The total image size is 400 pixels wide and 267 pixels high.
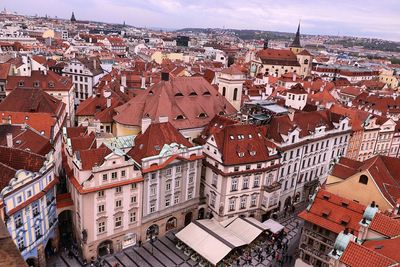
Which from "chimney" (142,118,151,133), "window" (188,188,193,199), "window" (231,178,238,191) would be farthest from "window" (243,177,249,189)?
"chimney" (142,118,151,133)

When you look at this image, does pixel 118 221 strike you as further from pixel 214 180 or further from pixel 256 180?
pixel 256 180

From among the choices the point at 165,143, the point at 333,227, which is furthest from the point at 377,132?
the point at 165,143

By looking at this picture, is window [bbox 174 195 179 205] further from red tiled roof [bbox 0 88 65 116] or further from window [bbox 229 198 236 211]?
red tiled roof [bbox 0 88 65 116]

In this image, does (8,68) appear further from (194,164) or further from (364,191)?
(364,191)

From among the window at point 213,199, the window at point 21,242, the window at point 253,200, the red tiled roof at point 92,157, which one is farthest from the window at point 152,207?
the window at point 21,242

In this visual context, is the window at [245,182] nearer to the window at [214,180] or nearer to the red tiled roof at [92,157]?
the window at [214,180]

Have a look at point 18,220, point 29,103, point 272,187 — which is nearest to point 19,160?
point 18,220
